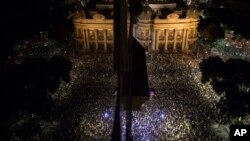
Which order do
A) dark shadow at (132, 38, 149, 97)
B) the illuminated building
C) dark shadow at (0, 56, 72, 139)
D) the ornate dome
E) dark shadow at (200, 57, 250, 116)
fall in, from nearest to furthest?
dark shadow at (132, 38, 149, 97) → dark shadow at (0, 56, 72, 139) → dark shadow at (200, 57, 250, 116) → the ornate dome → the illuminated building

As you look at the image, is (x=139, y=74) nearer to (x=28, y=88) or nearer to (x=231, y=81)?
(x=28, y=88)

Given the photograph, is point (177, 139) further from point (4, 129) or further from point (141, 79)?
point (4, 129)

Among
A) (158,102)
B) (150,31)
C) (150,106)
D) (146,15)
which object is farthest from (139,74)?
(150,31)

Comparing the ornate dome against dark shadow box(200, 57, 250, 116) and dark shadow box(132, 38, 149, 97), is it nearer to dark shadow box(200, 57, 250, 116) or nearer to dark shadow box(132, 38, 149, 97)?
dark shadow box(200, 57, 250, 116)

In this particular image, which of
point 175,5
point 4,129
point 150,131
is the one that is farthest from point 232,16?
point 4,129

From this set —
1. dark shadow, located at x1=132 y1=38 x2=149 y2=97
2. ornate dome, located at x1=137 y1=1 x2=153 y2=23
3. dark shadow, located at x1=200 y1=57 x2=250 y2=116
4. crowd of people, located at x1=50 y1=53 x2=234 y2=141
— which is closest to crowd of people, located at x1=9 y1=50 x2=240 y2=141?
crowd of people, located at x1=50 y1=53 x2=234 y2=141

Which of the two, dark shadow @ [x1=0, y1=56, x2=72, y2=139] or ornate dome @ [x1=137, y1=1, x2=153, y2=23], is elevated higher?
ornate dome @ [x1=137, y1=1, x2=153, y2=23]

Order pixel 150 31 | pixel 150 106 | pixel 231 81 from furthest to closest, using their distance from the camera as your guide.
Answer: pixel 150 31 → pixel 150 106 → pixel 231 81
